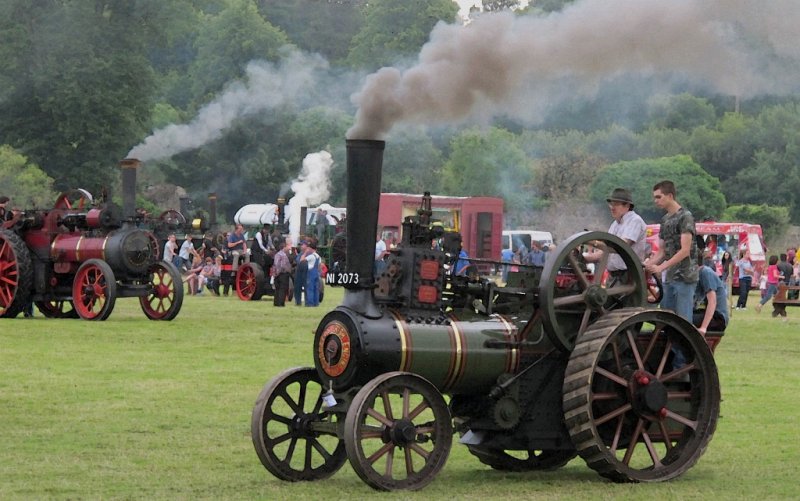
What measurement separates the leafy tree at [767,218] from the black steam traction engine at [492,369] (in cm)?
4346

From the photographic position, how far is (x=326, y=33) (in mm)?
88125

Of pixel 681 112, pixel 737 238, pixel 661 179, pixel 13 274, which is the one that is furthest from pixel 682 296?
pixel 681 112

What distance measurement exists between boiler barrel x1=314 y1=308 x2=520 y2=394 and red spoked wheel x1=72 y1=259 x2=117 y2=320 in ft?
40.6

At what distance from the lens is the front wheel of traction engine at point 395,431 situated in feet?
24.6

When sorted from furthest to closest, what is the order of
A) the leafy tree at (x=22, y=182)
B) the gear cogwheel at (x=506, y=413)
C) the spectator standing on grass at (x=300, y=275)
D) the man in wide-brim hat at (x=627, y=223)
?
the leafy tree at (x=22, y=182) < the spectator standing on grass at (x=300, y=275) < the man in wide-brim hat at (x=627, y=223) < the gear cogwheel at (x=506, y=413)

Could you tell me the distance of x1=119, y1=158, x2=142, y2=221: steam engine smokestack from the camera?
2109 cm

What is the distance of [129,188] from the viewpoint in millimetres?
21750

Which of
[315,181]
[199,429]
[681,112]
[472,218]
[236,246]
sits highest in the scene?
[681,112]

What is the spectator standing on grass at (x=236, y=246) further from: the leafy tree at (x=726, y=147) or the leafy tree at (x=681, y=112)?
the leafy tree at (x=681, y=112)

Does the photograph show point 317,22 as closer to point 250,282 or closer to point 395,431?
point 250,282

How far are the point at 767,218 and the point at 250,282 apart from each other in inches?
1081

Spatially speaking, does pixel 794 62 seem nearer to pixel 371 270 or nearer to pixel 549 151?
pixel 371 270

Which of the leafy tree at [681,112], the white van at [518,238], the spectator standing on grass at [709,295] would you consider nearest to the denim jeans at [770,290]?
the spectator standing on grass at [709,295]

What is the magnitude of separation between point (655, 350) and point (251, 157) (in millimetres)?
47550
